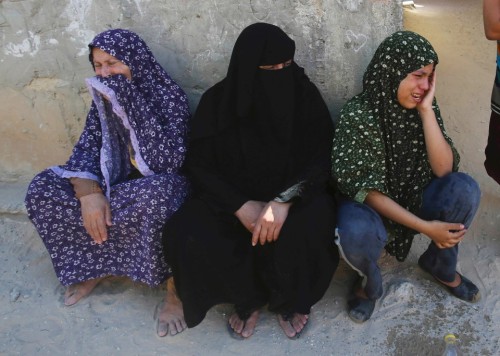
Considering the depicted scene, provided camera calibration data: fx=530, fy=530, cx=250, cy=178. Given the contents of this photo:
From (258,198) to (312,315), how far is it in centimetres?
62

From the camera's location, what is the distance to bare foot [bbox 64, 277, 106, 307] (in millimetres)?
2725

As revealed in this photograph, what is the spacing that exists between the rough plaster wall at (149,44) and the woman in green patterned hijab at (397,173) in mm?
419

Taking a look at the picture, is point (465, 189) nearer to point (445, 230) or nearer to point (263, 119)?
point (445, 230)

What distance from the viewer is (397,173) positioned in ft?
7.95

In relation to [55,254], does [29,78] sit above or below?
above

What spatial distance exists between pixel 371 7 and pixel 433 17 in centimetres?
213

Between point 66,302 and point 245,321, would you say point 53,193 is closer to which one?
point 66,302

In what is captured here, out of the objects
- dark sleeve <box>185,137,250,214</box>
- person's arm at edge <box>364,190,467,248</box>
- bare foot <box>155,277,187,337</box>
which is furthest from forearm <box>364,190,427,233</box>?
bare foot <box>155,277,187,337</box>

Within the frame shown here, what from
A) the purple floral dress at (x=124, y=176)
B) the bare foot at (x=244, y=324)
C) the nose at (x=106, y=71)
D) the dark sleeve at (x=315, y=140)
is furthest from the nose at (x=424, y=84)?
the nose at (x=106, y=71)

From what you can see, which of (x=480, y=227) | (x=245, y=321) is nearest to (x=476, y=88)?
(x=480, y=227)

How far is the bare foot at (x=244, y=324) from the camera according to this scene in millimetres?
2449

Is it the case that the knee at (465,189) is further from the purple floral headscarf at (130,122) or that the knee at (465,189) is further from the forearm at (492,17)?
the purple floral headscarf at (130,122)

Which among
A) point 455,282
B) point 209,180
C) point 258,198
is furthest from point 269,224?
point 455,282

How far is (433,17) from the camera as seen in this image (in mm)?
4551
